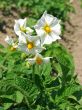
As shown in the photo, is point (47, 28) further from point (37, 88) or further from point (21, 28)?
point (37, 88)

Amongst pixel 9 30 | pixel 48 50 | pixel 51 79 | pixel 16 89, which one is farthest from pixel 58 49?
pixel 9 30

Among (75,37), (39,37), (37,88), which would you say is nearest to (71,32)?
(75,37)

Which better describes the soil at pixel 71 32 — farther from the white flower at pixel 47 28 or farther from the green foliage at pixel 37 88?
the white flower at pixel 47 28

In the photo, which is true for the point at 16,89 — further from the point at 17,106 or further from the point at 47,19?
the point at 47,19

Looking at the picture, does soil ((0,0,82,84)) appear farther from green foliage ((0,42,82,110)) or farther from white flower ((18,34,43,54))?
white flower ((18,34,43,54))

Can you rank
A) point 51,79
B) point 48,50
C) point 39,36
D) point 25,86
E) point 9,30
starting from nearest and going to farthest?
point 39,36, point 25,86, point 51,79, point 48,50, point 9,30

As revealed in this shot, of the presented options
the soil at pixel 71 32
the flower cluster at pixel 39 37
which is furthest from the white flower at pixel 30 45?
the soil at pixel 71 32
